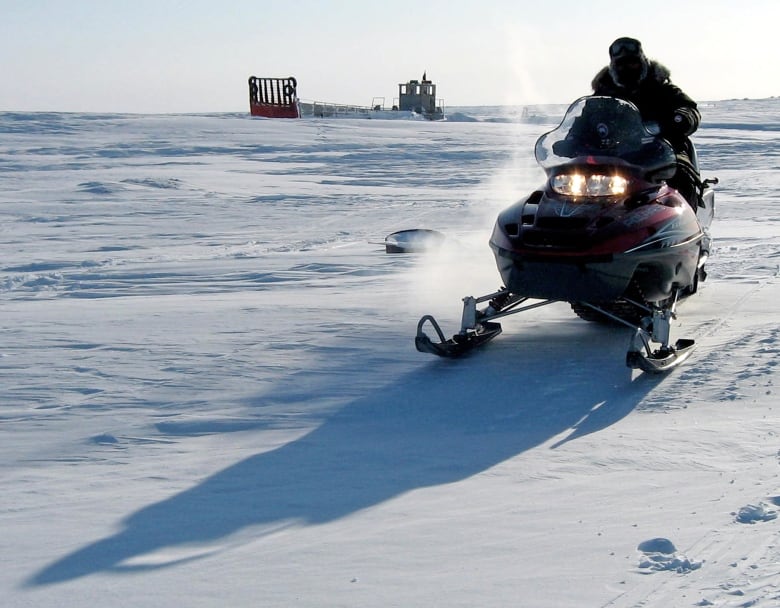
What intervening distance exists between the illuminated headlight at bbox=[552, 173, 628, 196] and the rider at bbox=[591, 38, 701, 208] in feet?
3.11

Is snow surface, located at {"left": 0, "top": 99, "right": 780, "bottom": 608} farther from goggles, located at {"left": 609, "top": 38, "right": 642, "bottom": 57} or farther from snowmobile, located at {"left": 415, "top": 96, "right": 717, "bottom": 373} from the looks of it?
goggles, located at {"left": 609, "top": 38, "right": 642, "bottom": 57}

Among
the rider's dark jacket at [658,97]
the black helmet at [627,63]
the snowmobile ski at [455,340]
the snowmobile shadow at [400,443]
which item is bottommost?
the snowmobile shadow at [400,443]

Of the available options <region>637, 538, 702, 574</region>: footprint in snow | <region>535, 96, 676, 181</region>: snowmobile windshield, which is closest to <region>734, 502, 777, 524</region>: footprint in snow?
<region>637, 538, 702, 574</region>: footprint in snow

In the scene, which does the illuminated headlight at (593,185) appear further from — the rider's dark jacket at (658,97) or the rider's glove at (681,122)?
the rider's dark jacket at (658,97)

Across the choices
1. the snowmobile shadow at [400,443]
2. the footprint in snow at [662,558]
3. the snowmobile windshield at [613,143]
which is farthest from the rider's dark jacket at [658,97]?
the footprint in snow at [662,558]

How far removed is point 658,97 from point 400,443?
3.06 meters

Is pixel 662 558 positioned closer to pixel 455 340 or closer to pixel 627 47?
pixel 455 340

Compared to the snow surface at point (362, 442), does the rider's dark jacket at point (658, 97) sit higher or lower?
higher

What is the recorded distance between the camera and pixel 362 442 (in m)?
3.41

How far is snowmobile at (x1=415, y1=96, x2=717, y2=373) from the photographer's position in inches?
167

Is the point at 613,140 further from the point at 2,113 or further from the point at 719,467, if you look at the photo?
the point at 2,113

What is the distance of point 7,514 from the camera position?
8.99ft

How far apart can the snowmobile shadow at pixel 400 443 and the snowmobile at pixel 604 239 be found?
0.18m

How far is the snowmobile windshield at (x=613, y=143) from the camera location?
15.0ft
